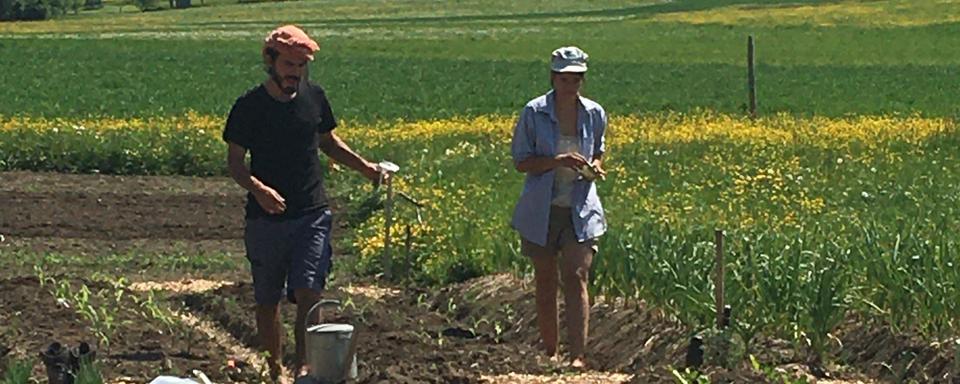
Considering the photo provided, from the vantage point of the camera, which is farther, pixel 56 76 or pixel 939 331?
pixel 56 76

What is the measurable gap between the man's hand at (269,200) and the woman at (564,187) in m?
1.51

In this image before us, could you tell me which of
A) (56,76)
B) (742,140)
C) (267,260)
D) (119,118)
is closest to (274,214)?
(267,260)

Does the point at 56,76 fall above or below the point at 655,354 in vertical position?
below

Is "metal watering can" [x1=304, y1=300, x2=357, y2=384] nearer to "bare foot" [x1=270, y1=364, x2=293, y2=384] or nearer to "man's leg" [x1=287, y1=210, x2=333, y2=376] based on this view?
"man's leg" [x1=287, y1=210, x2=333, y2=376]

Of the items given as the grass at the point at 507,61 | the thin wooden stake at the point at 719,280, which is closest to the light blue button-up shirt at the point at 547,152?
the thin wooden stake at the point at 719,280

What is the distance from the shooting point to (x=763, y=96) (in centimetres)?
3784

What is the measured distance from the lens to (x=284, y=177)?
9.23 metres

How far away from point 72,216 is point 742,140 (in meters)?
8.73

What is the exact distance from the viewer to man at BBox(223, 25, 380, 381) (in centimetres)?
901

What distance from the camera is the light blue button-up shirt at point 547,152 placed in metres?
10.0

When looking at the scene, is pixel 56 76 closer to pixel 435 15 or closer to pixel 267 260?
pixel 267 260

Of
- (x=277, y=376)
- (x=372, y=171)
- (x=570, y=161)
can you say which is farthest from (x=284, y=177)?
(x=570, y=161)

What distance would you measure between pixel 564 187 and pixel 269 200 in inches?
68.3

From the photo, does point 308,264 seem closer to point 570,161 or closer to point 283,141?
point 283,141
